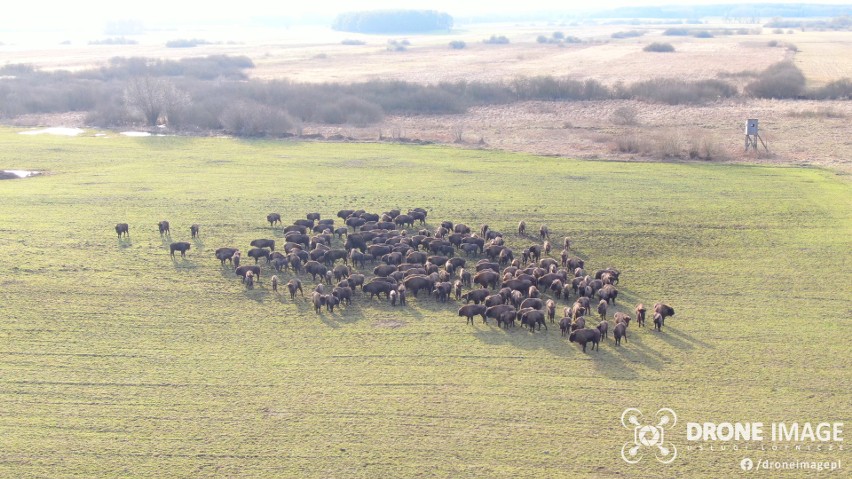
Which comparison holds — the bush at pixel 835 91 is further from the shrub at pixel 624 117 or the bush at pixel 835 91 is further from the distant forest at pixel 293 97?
the shrub at pixel 624 117

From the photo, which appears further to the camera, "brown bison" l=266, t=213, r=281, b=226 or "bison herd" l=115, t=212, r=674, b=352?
"brown bison" l=266, t=213, r=281, b=226

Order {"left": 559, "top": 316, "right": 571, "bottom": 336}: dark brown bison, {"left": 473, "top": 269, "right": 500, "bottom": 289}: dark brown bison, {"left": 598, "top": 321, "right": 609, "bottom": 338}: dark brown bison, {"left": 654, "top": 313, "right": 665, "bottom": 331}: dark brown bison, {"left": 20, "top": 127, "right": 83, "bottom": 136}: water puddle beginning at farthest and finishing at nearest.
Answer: {"left": 20, "top": 127, "right": 83, "bottom": 136}: water puddle → {"left": 473, "top": 269, "right": 500, "bottom": 289}: dark brown bison → {"left": 654, "top": 313, "right": 665, "bottom": 331}: dark brown bison → {"left": 559, "top": 316, "right": 571, "bottom": 336}: dark brown bison → {"left": 598, "top": 321, "right": 609, "bottom": 338}: dark brown bison

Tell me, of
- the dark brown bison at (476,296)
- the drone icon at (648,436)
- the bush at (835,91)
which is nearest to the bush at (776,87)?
the bush at (835,91)

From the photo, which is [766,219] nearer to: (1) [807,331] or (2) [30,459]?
(1) [807,331]

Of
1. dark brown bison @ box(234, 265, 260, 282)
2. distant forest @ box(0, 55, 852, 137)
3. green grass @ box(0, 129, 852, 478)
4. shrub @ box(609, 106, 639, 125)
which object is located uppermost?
distant forest @ box(0, 55, 852, 137)

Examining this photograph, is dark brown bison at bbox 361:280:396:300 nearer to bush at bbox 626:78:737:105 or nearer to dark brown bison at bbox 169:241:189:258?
dark brown bison at bbox 169:241:189:258

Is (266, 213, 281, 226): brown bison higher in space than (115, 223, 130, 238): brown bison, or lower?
lower

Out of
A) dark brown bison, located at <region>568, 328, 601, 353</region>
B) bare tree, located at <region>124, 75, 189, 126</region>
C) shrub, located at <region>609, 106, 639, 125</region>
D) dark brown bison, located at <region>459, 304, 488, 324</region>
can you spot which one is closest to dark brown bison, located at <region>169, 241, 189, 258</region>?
dark brown bison, located at <region>459, 304, 488, 324</region>
